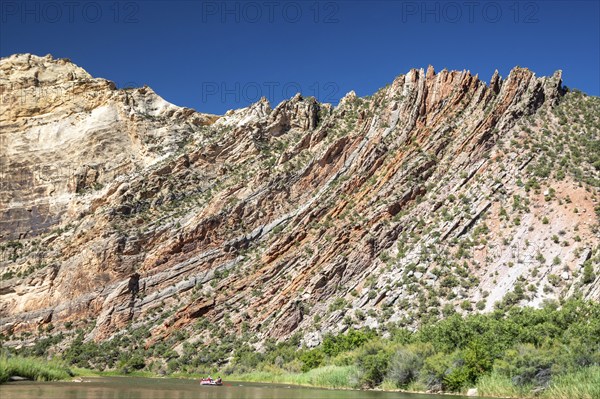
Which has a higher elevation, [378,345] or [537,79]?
[537,79]

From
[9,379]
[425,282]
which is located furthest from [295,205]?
[9,379]

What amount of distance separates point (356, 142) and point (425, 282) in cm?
2386

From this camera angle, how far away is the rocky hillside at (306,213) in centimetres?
5125

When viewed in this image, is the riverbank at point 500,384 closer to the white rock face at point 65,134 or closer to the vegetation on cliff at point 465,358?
the vegetation on cliff at point 465,358

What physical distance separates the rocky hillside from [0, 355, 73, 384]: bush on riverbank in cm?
2012

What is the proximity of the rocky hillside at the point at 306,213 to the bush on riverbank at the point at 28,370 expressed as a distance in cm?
2012

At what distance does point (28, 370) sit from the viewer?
3419 centimetres

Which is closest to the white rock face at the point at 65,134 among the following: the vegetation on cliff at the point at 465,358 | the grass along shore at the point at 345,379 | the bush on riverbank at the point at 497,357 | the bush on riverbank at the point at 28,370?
the grass along shore at the point at 345,379

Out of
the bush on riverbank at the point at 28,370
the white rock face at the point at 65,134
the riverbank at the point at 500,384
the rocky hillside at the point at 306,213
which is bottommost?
the riverbank at the point at 500,384

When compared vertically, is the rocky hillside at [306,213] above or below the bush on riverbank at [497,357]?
above

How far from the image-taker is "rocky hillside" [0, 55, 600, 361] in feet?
168

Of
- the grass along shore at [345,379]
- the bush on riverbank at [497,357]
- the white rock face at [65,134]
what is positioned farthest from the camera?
the white rock face at [65,134]

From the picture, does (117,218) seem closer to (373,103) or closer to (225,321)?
(225,321)

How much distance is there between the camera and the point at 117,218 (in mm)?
71500
